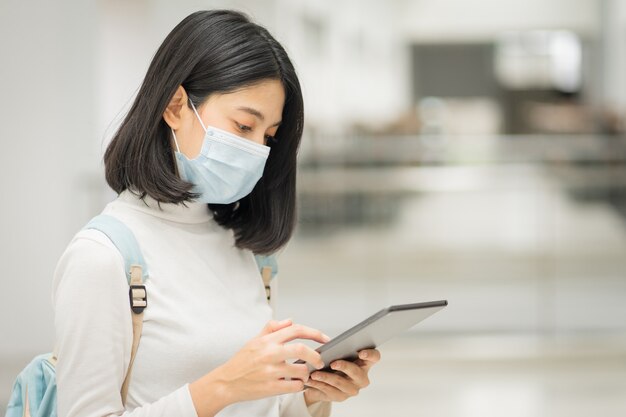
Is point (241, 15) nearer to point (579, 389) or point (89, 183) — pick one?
point (89, 183)

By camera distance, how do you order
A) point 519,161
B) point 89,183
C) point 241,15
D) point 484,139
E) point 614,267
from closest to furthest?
point 241,15 < point 89,183 < point 614,267 < point 519,161 < point 484,139

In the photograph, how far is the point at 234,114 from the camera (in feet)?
5.79

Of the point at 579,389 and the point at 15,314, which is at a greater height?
the point at 15,314

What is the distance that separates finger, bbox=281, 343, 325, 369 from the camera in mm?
1535

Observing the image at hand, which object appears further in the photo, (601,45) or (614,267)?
(601,45)

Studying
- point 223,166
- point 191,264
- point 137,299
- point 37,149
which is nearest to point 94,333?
point 137,299

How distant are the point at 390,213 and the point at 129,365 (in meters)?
4.96

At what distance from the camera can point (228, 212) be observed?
2025 millimetres

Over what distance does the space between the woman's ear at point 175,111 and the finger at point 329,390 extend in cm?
59

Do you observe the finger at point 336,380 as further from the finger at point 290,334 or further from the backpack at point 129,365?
the backpack at point 129,365

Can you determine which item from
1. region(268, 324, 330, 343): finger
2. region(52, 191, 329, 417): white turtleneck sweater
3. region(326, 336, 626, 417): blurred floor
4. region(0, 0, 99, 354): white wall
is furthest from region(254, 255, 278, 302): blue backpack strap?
region(0, 0, 99, 354): white wall

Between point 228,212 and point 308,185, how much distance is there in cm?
467

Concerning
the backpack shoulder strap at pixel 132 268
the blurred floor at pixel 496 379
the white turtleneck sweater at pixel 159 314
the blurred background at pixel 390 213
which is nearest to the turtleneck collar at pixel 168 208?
the white turtleneck sweater at pixel 159 314

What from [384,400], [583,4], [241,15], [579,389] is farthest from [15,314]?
[583,4]
